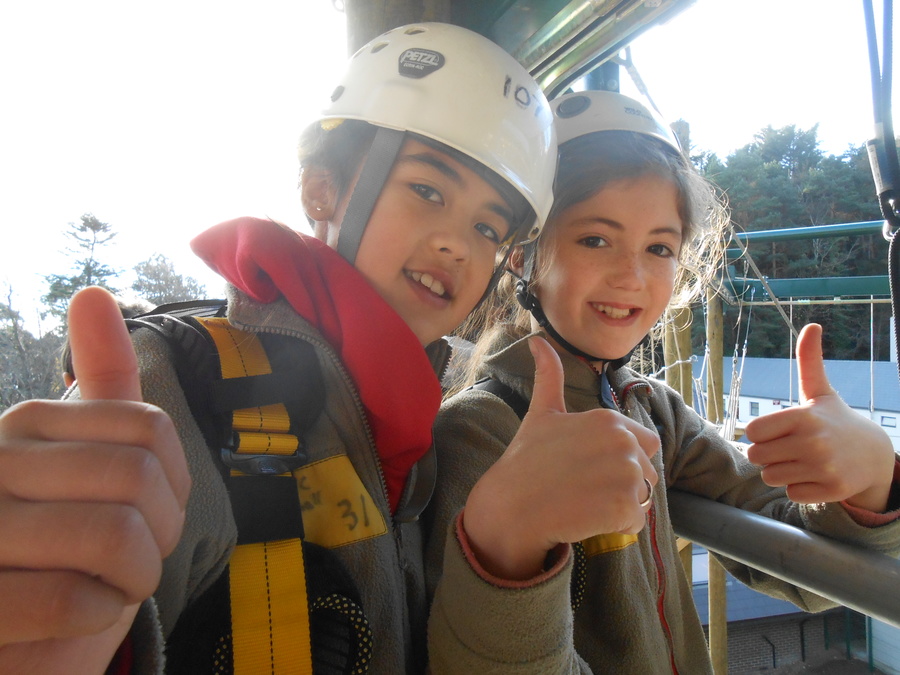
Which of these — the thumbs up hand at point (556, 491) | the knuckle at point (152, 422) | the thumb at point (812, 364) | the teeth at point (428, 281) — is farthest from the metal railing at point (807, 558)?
the knuckle at point (152, 422)

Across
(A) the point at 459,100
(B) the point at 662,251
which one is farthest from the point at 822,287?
(A) the point at 459,100

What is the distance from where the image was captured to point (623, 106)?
1.37 metres

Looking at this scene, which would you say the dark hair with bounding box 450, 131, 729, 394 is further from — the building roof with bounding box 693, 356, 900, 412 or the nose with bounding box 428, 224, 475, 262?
the building roof with bounding box 693, 356, 900, 412

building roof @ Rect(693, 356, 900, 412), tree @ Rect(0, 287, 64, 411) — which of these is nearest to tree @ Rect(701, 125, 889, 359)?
building roof @ Rect(693, 356, 900, 412)

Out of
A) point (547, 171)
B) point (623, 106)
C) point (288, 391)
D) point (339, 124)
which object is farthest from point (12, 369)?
point (623, 106)

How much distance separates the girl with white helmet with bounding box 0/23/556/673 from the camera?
1.09 feet

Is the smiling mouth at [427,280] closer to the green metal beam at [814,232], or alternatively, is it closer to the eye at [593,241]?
the eye at [593,241]

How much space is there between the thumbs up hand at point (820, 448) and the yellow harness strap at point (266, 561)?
869mm

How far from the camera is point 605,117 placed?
1.33 m

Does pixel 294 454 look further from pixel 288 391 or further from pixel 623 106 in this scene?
pixel 623 106

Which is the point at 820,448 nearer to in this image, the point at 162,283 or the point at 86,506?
the point at 86,506

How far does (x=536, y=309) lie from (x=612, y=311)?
0.19 m

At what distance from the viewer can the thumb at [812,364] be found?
1.01 m

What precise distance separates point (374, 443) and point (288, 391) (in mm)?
184
